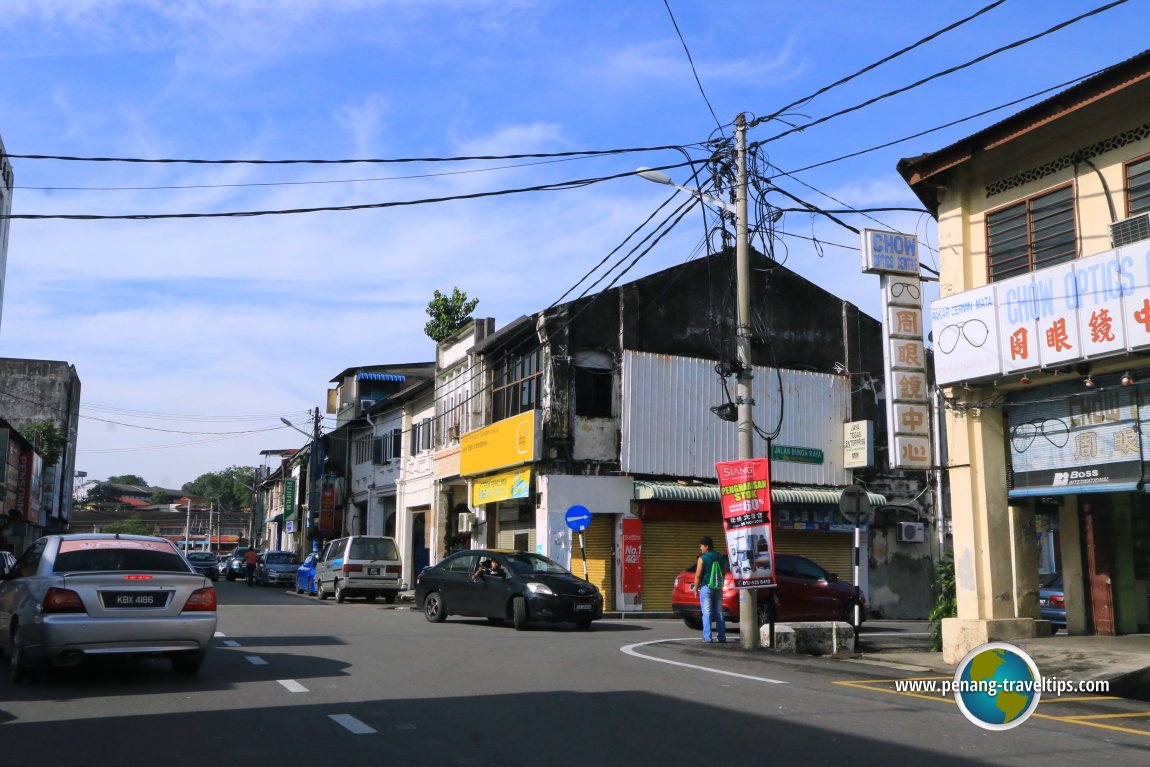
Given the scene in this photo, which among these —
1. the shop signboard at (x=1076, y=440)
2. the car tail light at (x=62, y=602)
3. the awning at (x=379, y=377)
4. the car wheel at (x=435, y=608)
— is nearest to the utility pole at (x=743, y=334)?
the shop signboard at (x=1076, y=440)

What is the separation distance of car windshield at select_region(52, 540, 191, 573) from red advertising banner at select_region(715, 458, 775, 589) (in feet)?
27.8

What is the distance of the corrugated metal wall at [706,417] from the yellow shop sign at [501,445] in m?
2.49

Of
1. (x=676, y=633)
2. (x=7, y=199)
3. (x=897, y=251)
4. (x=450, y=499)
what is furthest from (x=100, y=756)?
(x=7, y=199)

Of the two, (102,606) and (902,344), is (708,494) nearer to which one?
(902,344)

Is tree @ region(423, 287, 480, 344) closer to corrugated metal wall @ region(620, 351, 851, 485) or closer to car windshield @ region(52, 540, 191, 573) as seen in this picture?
corrugated metal wall @ region(620, 351, 851, 485)

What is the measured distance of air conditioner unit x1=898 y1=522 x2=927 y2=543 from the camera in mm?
29562

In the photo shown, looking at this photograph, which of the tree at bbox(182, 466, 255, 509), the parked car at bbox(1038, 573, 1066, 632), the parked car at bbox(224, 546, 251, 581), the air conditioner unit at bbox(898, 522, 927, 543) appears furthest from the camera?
the tree at bbox(182, 466, 255, 509)

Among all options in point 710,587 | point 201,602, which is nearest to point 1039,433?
point 710,587

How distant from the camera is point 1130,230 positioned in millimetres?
12359

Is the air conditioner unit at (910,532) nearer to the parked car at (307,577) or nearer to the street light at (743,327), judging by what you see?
the street light at (743,327)

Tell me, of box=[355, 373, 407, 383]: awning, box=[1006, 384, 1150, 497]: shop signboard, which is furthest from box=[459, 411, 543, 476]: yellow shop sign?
box=[355, 373, 407, 383]: awning

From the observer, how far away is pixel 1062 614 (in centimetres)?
1878

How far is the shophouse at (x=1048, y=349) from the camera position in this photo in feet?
41.0

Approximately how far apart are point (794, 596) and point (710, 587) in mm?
4862
